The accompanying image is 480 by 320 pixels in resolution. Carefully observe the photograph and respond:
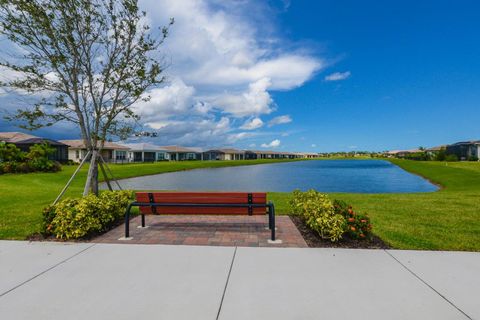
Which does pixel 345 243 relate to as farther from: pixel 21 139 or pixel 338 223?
pixel 21 139

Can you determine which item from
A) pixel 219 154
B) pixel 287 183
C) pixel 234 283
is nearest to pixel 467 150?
pixel 287 183

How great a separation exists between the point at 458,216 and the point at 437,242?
3.24 m

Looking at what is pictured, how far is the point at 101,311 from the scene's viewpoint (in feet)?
9.40

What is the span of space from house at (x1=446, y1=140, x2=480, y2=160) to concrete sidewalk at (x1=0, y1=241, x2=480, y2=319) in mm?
69669

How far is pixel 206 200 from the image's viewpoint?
5.55m

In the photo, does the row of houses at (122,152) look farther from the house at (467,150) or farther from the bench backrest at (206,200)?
the house at (467,150)

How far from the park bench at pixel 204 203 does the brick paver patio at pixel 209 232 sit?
1.31ft

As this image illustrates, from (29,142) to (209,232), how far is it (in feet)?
131

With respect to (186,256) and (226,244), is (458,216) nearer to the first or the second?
(226,244)

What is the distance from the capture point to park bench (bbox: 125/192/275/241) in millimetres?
5441

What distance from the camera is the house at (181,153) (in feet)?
272

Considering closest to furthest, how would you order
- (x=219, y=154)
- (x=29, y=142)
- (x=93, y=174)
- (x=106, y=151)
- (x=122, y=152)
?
(x=93, y=174) → (x=29, y=142) → (x=106, y=151) → (x=122, y=152) → (x=219, y=154)

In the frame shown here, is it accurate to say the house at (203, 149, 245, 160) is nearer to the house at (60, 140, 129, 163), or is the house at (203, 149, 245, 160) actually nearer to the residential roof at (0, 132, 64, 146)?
the house at (60, 140, 129, 163)

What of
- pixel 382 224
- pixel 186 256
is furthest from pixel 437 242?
pixel 186 256
